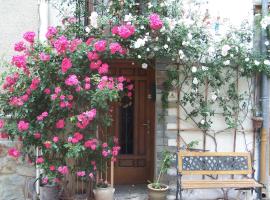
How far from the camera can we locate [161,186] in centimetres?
650

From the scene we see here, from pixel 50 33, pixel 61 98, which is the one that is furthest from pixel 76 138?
pixel 50 33

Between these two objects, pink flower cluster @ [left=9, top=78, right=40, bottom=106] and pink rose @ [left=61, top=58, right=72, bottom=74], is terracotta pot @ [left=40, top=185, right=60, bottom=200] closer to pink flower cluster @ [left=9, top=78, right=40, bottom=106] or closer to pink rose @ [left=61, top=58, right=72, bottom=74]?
pink flower cluster @ [left=9, top=78, right=40, bottom=106]

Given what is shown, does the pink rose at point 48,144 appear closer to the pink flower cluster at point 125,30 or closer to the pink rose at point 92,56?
the pink rose at point 92,56

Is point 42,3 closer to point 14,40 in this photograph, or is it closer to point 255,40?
point 14,40

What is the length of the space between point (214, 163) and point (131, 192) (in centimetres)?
165

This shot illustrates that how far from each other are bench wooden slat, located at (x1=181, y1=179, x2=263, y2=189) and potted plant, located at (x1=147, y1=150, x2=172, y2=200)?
0.34 meters

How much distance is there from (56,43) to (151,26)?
1.46 metres

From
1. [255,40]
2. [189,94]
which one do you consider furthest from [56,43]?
[255,40]

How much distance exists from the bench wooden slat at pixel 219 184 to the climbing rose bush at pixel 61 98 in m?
1.31

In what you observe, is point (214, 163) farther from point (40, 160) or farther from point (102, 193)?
point (40, 160)

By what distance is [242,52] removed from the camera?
21.2 ft

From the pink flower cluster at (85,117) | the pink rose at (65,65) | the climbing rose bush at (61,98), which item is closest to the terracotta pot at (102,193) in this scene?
the climbing rose bush at (61,98)

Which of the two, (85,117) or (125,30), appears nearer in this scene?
(85,117)

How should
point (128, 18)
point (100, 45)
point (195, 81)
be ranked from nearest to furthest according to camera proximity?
point (100, 45), point (128, 18), point (195, 81)
